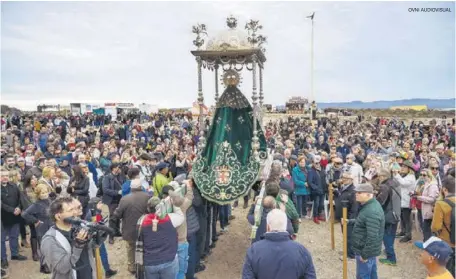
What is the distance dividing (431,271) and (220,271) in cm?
447

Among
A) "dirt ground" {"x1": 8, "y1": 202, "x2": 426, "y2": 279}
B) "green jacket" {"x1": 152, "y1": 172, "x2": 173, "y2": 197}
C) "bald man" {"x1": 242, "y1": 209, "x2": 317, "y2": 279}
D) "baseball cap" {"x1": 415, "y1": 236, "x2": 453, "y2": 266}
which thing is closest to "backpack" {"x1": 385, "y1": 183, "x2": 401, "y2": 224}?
"dirt ground" {"x1": 8, "y1": 202, "x2": 426, "y2": 279}

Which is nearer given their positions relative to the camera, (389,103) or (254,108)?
(254,108)

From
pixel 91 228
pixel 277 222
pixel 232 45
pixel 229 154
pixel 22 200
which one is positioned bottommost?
pixel 22 200

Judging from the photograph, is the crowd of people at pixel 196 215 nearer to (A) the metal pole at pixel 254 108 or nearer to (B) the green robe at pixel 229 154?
(B) the green robe at pixel 229 154

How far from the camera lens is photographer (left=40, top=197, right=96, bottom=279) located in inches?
149

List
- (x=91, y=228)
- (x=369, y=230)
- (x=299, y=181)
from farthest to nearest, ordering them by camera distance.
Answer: (x=299, y=181) < (x=369, y=230) < (x=91, y=228)

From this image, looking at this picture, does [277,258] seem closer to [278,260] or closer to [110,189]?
[278,260]

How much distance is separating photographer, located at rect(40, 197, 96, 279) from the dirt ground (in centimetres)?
310

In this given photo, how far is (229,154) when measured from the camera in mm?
8016

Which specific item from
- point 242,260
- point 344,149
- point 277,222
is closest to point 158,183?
point 242,260

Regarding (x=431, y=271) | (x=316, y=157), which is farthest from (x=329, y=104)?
(x=431, y=271)

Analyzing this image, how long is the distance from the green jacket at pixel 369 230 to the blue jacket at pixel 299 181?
4150 millimetres

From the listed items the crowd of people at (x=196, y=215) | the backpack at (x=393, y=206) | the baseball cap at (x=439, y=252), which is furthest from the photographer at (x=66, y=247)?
the backpack at (x=393, y=206)

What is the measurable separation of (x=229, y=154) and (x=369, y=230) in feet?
11.8
